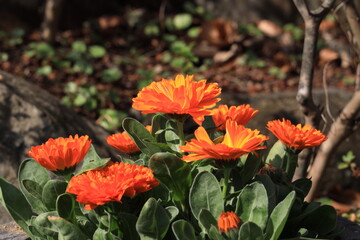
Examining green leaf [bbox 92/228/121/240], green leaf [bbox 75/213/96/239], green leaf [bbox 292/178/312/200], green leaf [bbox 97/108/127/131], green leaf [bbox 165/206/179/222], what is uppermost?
green leaf [bbox 165/206/179/222]

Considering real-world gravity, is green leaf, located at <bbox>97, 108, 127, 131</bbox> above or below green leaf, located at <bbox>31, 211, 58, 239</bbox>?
below

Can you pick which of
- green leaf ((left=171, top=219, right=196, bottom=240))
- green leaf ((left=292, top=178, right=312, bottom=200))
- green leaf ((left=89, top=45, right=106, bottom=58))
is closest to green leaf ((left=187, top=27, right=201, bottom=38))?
green leaf ((left=89, top=45, right=106, bottom=58))

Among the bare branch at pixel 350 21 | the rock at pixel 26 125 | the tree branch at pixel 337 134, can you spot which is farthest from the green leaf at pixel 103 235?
the bare branch at pixel 350 21

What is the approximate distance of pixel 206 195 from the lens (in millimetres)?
1780

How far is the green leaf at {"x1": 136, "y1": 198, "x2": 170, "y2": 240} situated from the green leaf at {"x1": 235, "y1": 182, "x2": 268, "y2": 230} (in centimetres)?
24

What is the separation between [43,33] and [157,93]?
175 inches

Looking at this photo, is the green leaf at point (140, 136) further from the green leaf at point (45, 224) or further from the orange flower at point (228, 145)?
the green leaf at point (45, 224)

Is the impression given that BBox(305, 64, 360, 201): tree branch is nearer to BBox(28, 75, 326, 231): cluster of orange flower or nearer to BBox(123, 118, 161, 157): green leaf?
BBox(28, 75, 326, 231): cluster of orange flower

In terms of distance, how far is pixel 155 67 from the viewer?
5.90 metres

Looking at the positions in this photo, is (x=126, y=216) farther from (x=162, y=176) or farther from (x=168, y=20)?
(x=168, y=20)

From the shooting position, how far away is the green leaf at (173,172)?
1756 mm

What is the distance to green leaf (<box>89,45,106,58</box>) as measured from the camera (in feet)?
18.8

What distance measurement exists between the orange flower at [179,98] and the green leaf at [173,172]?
0.48 feet

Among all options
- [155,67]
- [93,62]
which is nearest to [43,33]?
[93,62]
